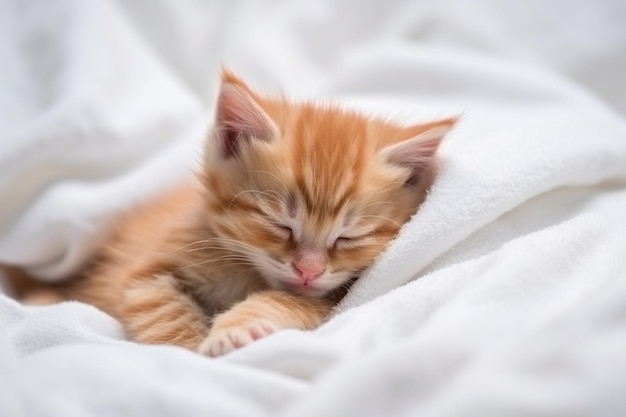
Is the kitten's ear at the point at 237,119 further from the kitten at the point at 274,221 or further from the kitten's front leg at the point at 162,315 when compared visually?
the kitten's front leg at the point at 162,315

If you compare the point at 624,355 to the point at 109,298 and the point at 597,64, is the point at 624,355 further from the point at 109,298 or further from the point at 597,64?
Result: the point at 597,64

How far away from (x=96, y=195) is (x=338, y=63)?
81cm

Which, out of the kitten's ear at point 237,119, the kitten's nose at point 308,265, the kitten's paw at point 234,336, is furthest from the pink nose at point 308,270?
the kitten's ear at point 237,119

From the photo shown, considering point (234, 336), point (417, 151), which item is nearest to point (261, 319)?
point (234, 336)

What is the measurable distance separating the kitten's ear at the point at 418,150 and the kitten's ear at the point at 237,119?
201 mm

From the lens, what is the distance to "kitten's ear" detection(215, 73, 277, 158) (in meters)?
1.04

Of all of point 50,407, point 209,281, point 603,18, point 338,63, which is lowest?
point 50,407

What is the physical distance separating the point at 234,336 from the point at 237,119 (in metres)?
0.38

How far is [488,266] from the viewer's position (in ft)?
2.94

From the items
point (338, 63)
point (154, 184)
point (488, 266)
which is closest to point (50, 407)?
point (488, 266)

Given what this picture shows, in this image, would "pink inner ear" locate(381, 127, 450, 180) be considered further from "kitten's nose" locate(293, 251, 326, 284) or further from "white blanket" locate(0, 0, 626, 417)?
"kitten's nose" locate(293, 251, 326, 284)

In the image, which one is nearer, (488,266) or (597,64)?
(488,266)

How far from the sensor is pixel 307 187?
1005 millimetres

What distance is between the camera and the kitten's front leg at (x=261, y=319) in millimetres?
896
